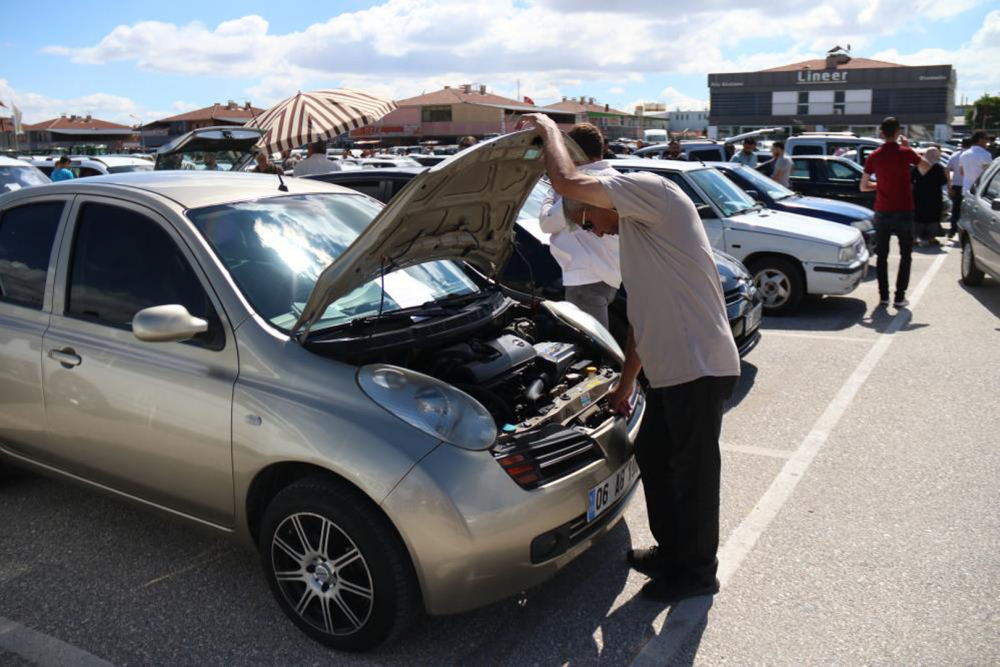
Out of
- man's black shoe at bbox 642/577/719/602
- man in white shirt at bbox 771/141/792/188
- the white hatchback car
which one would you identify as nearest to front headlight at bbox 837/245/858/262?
the white hatchback car

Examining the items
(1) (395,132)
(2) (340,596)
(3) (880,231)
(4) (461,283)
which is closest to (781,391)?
(4) (461,283)

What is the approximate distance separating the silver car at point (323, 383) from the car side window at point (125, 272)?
11 mm

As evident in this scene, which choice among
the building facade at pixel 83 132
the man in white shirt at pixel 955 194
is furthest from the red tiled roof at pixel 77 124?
the man in white shirt at pixel 955 194

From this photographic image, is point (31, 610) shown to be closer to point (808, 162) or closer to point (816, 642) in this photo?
point (816, 642)

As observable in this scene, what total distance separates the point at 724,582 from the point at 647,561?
34 cm

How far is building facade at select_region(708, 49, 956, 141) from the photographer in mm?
95250

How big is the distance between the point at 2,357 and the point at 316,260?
5.33 feet

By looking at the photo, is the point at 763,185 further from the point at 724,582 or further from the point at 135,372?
the point at 135,372

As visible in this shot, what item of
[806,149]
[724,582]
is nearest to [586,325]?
[724,582]

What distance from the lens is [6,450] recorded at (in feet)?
13.5

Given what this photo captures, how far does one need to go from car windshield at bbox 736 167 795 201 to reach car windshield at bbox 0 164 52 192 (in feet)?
28.4

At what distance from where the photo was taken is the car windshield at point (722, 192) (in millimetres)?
8789

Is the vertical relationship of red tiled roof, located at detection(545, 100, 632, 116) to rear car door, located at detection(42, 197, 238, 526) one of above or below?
above

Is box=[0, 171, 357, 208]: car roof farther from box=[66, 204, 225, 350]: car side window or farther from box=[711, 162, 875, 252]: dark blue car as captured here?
box=[711, 162, 875, 252]: dark blue car
